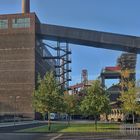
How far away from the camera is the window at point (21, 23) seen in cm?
11219

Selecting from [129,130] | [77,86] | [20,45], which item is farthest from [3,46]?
[129,130]

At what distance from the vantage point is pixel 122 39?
93.8 m

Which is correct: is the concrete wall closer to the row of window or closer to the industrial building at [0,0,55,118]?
the industrial building at [0,0,55,118]

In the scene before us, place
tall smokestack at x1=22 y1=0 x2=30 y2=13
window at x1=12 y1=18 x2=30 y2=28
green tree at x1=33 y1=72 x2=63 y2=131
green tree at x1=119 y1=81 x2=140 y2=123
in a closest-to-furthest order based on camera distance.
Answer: green tree at x1=33 y1=72 x2=63 y2=131 → green tree at x1=119 y1=81 x2=140 y2=123 → tall smokestack at x1=22 y1=0 x2=30 y2=13 → window at x1=12 y1=18 x2=30 y2=28

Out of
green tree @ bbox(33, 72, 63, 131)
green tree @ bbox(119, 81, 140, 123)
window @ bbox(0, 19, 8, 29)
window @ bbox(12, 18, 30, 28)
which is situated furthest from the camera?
window @ bbox(0, 19, 8, 29)

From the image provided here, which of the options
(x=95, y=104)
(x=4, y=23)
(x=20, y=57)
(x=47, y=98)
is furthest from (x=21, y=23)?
(x=47, y=98)

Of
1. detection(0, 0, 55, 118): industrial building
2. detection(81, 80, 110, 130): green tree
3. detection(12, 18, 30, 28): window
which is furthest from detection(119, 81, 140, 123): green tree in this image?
detection(12, 18, 30, 28): window

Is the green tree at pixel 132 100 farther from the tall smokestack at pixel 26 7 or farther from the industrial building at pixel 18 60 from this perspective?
the tall smokestack at pixel 26 7

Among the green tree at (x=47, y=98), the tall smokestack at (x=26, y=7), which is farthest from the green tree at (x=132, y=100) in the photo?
the tall smokestack at (x=26, y=7)

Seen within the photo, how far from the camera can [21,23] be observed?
371ft

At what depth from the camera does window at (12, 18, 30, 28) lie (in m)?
112

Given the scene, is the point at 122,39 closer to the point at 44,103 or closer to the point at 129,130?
the point at 44,103

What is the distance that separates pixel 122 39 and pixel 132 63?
29271 millimetres

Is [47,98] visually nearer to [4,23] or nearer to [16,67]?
[16,67]
